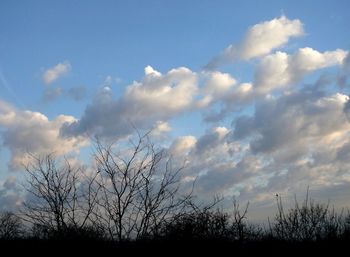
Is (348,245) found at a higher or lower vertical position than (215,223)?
lower

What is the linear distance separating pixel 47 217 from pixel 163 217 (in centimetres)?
382

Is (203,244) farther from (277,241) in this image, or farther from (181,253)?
(277,241)

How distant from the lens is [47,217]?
12.9 m

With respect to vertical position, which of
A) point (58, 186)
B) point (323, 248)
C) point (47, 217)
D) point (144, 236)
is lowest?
point (323, 248)

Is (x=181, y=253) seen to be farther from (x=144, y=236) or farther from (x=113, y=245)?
(x=144, y=236)

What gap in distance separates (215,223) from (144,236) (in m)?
3.15

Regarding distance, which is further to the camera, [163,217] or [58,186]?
[58,186]

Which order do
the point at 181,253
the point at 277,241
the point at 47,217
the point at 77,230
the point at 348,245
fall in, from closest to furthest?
the point at 181,253 → the point at 348,245 → the point at 277,241 → the point at 77,230 → the point at 47,217

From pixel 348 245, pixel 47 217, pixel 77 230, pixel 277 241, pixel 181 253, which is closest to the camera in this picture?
pixel 181 253

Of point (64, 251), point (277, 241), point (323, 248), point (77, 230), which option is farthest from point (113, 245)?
point (323, 248)

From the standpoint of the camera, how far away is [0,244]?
10.0 meters

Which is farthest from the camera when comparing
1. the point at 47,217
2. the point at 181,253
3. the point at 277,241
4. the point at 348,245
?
the point at 47,217

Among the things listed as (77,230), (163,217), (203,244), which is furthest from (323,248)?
(77,230)

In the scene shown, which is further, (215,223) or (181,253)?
(215,223)
